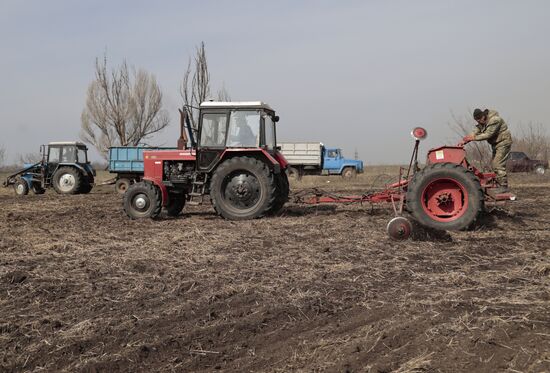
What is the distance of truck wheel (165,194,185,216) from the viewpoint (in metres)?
9.57

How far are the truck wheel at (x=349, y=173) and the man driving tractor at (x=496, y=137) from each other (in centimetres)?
2147

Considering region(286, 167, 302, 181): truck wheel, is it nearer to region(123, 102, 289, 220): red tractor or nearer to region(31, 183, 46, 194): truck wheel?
region(31, 183, 46, 194): truck wheel

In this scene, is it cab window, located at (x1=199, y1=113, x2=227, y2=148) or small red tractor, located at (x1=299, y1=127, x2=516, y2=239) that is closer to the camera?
small red tractor, located at (x1=299, y1=127, x2=516, y2=239)

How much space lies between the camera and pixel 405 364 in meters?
2.63

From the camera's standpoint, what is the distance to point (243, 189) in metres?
8.58

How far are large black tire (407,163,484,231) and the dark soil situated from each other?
0.35 metres

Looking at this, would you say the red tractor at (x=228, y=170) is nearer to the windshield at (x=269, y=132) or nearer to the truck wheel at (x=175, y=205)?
the windshield at (x=269, y=132)

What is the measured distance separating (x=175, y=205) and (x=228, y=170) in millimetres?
1725

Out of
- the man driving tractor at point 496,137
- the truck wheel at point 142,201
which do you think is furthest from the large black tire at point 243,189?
the man driving tractor at point 496,137

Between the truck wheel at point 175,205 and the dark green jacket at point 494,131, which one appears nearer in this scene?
the dark green jacket at point 494,131

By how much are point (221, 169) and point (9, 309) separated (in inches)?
203

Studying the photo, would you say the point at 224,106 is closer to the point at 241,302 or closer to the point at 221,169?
the point at 221,169

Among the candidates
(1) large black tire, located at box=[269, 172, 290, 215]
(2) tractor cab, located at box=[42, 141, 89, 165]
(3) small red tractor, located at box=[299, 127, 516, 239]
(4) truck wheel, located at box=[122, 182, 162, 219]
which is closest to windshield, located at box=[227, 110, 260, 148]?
(1) large black tire, located at box=[269, 172, 290, 215]

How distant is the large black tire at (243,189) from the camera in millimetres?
8523
